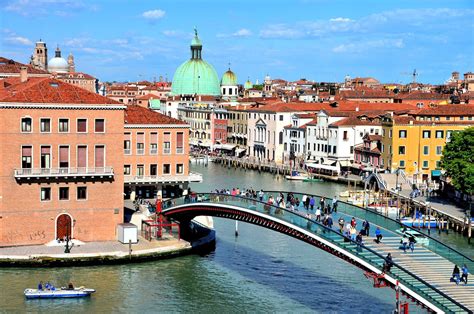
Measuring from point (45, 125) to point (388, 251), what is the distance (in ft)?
43.9

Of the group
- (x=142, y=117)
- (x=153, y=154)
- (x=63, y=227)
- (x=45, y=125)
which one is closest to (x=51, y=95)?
(x=45, y=125)

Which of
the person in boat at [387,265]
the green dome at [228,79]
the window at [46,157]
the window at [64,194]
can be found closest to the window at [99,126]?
the window at [46,157]

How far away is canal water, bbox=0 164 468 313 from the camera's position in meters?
24.8

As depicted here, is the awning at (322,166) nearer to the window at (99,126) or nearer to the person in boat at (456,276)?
the window at (99,126)

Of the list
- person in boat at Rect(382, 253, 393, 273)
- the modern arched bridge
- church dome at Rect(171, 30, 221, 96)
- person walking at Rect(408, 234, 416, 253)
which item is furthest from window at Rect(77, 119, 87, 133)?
church dome at Rect(171, 30, 221, 96)

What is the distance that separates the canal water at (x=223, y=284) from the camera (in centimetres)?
2483

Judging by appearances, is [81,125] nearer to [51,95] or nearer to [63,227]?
[51,95]

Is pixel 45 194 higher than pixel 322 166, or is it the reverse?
pixel 45 194

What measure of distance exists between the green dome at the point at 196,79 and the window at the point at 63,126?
3122 inches

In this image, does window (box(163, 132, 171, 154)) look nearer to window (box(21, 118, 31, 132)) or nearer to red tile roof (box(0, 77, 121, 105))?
red tile roof (box(0, 77, 121, 105))

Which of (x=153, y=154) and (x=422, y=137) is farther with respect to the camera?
(x=422, y=137)

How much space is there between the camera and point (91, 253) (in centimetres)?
2944

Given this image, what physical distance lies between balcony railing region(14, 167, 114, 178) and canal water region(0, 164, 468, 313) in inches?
141

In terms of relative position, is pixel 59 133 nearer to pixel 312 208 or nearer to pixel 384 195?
pixel 312 208
